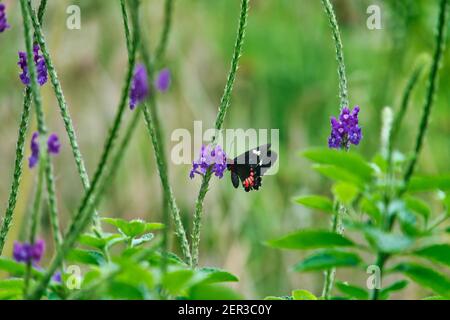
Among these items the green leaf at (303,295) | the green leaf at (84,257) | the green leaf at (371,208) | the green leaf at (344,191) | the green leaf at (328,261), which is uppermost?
the green leaf at (344,191)

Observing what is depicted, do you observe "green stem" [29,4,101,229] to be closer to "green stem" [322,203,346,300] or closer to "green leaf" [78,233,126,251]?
"green leaf" [78,233,126,251]

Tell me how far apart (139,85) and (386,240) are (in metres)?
0.19

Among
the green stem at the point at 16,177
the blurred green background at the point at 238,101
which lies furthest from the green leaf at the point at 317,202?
the blurred green background at the point at 238,101

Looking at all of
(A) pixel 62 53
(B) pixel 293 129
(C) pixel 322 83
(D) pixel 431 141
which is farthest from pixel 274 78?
(A) pixel 62 53

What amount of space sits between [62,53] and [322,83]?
112cm

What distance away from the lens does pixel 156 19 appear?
3133 mm

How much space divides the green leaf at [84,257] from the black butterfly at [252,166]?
23 cm

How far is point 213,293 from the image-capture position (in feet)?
1.59

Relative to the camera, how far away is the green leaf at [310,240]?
0.50 m

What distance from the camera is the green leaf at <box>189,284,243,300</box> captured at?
48cm

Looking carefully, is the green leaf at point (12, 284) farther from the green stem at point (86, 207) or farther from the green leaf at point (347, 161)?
the green leaf at point (347, 161)

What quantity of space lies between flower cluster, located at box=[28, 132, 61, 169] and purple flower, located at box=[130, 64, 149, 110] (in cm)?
6

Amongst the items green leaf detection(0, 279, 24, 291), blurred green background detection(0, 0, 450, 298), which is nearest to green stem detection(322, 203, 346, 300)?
green leaf detection(0, 279, 24, 291)
